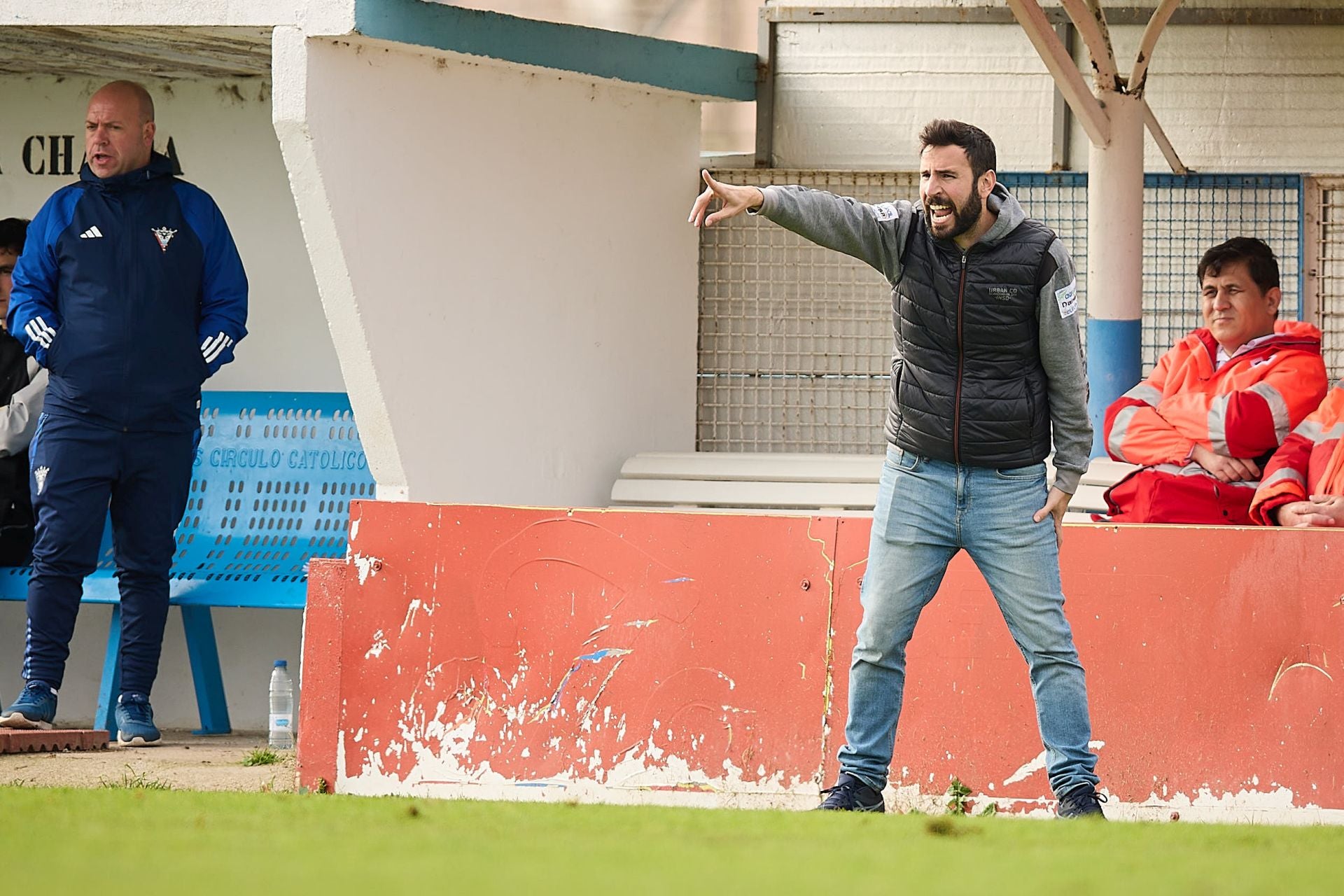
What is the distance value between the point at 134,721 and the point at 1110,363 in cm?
471

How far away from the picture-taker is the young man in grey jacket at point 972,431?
17.3 ft

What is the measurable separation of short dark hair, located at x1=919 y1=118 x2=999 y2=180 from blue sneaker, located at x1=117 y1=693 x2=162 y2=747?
14.5 ft

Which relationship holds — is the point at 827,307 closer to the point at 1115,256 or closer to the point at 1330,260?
the point at 1115,256

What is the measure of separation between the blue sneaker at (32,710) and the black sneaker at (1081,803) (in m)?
4.34

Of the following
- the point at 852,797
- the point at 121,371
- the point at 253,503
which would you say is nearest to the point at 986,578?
the point at 852,797

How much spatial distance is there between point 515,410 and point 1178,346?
3.04 meters

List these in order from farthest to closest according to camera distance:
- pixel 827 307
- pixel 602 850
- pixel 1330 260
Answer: pixel 827 307 → pixel 1330 260 → pixel 602 850

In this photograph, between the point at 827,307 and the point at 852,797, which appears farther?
the point at 827,307

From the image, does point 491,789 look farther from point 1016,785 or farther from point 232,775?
point 1016,785

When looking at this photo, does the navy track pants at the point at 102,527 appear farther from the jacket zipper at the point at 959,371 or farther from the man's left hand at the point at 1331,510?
the man's left hand at the point at 1331,510

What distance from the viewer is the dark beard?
5.20 meters

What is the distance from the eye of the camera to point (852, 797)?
5.35m

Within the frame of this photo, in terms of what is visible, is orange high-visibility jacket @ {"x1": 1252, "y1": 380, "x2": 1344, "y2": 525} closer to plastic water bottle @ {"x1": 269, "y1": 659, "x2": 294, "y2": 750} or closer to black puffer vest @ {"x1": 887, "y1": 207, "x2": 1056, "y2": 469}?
black puffer vest @ {"x1": 887, "y1": 207, "x2": 1056, "y2": 469}

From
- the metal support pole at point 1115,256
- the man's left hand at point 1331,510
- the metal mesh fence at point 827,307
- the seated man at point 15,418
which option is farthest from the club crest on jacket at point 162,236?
the man's left hand at point 1331,510
